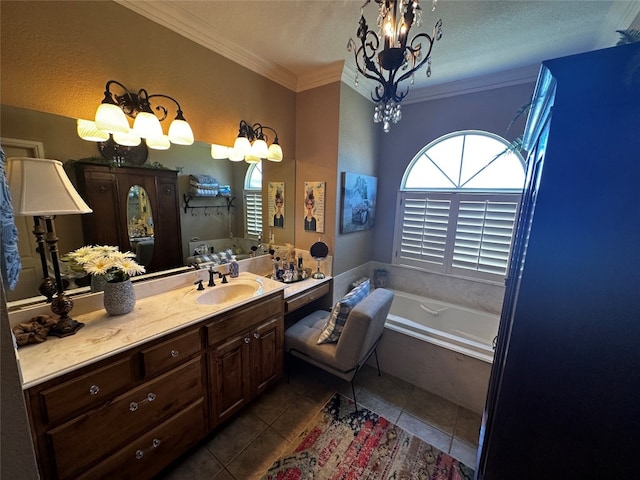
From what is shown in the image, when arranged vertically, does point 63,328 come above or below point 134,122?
below

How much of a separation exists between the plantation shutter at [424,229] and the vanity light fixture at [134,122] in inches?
93.7

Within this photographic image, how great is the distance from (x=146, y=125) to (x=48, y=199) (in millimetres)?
651

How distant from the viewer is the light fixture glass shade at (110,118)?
4.43ft

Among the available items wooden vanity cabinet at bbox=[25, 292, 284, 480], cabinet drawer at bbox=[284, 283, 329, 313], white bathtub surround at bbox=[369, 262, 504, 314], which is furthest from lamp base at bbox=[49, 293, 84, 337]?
Result: white bathtub surround at bbox=[369, 262, 504, 314]

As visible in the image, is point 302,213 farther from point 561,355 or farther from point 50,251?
point 561,355

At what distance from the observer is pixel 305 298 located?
2277 mm

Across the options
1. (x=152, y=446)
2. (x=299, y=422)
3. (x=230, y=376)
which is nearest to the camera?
(x=152, y=446)

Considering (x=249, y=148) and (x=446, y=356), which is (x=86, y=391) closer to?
(x=249, y=148)

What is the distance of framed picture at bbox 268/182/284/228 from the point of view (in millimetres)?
2664

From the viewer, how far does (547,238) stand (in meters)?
0.66

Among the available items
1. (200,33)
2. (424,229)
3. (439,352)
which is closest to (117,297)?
(200,33)

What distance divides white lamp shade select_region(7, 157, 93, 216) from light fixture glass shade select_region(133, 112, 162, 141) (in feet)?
1.55

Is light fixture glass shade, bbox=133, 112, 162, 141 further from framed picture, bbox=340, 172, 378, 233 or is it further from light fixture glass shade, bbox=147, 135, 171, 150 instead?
framed picture, bbox=340, 172, 378, 233

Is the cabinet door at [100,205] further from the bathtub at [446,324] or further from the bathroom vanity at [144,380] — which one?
the bathtub at [446,324]
